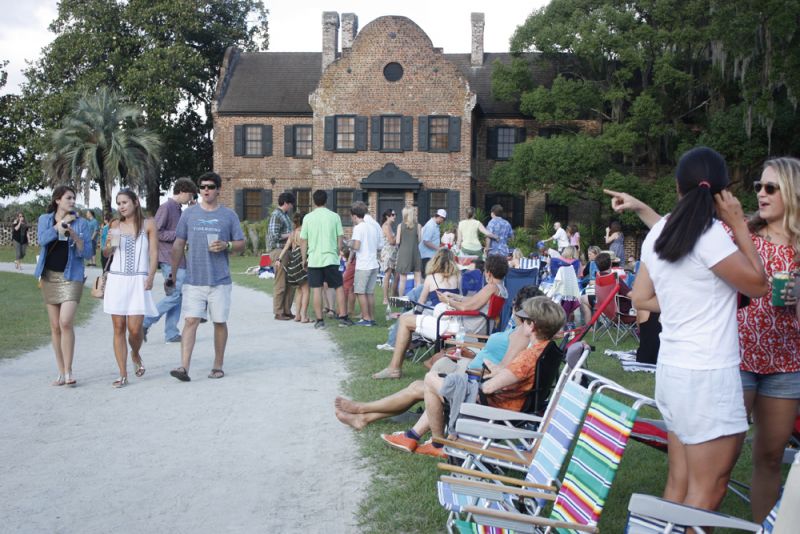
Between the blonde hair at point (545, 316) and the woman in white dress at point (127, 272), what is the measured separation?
4154mm

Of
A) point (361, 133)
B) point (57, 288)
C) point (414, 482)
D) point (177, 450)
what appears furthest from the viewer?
point (361, 133)

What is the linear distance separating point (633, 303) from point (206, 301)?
210 inches

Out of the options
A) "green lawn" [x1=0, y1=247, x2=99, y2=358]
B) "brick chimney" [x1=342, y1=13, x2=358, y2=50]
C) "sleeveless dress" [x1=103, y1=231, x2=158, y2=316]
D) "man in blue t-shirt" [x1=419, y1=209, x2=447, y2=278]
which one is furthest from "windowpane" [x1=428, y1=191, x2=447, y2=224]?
"sleeveless dress" [x1=103, y1=231, x2=158, y2=316]

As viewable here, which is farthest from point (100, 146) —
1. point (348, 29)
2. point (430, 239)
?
point (430, 239)

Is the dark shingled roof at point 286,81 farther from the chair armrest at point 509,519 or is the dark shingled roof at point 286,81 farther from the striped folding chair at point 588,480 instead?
the chair armrest at point 509,519

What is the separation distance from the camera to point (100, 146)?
3684 centimetres

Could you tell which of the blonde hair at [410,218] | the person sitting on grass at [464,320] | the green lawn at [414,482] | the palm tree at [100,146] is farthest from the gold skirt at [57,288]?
the palm tree at [100,146]

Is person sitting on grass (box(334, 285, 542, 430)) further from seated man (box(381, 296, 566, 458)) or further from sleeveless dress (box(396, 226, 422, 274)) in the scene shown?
sleeveless dress (box(396, 226, 422, 274))

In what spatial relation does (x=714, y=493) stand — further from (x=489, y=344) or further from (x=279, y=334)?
(x=279, y=334)

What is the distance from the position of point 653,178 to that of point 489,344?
90.4 ft

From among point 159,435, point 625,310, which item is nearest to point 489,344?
point 159,435

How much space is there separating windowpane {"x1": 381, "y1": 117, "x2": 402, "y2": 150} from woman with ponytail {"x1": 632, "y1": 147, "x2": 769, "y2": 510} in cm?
3067

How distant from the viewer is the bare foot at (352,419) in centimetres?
624

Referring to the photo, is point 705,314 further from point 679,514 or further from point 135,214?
point 135,214
